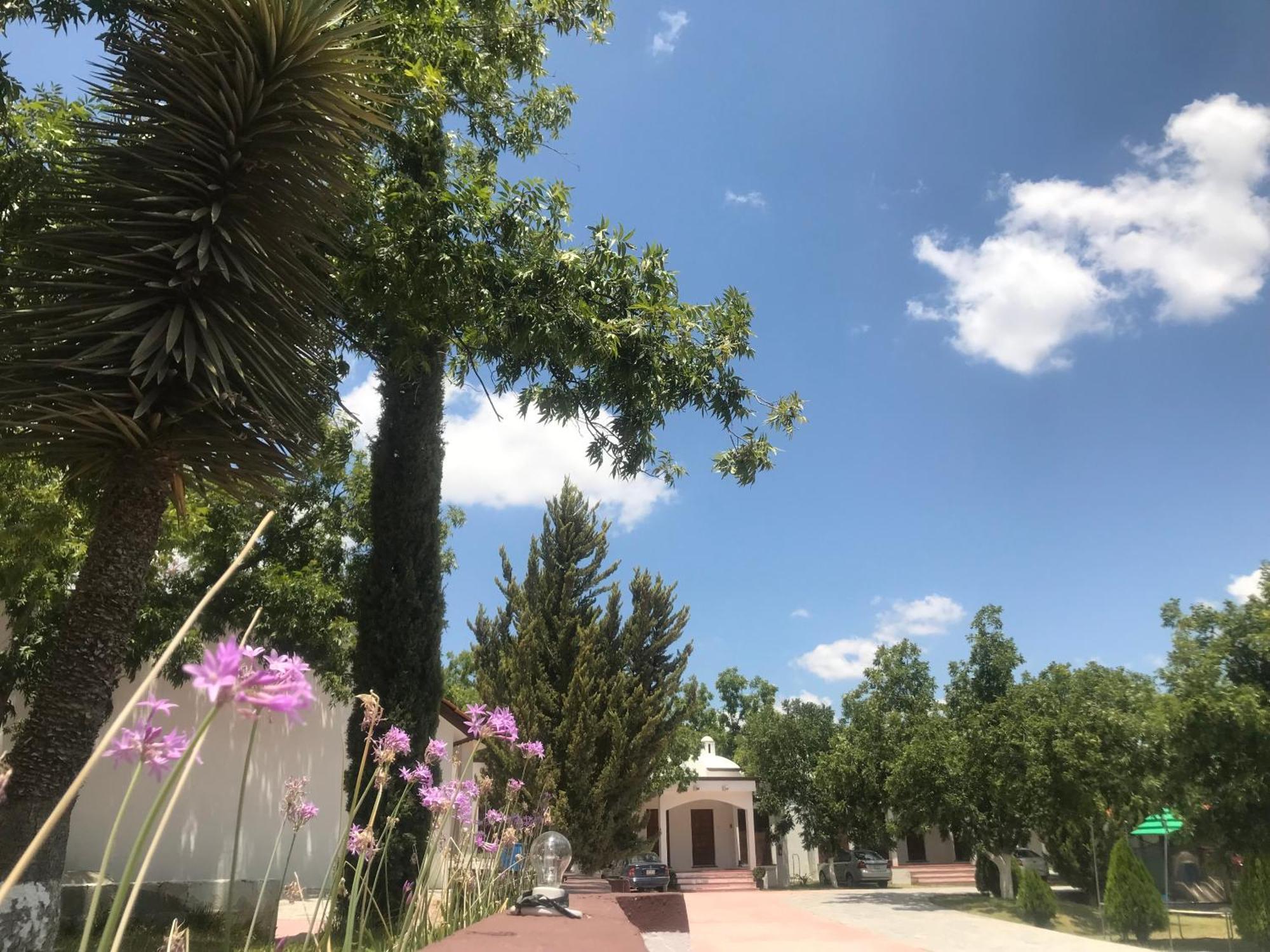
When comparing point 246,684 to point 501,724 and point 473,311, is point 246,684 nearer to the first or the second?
point 501,724

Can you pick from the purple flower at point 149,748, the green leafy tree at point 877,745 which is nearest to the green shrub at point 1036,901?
the green leafy tree at point 877,745

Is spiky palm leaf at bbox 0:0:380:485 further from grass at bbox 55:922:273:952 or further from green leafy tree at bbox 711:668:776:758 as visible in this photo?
green leafy tree at bbox 711:668:776:758

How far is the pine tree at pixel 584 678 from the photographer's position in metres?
17.3

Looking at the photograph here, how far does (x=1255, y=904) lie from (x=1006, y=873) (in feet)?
35.5

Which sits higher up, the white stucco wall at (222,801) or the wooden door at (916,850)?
the white stucco wall at (222,801)

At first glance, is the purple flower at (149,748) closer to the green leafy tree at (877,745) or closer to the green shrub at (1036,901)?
the green shrub at (1036,901)

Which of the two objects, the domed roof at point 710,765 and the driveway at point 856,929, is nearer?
the driveway at point 856,929

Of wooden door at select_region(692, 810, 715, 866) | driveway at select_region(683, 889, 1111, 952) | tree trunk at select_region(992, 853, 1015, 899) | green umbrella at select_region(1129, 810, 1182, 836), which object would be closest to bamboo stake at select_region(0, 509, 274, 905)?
driveway at select_region(683, 889, 1111, 952)

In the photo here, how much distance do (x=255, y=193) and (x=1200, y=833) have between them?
18.3 meters

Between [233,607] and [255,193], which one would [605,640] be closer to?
[233,607]

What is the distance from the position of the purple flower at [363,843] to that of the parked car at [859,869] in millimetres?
32026

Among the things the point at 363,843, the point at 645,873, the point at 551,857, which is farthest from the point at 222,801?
the point at 645,873

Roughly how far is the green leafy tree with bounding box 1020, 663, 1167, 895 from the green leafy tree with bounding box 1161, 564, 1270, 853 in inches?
95.8

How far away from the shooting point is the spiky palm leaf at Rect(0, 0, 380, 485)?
4008 mm
